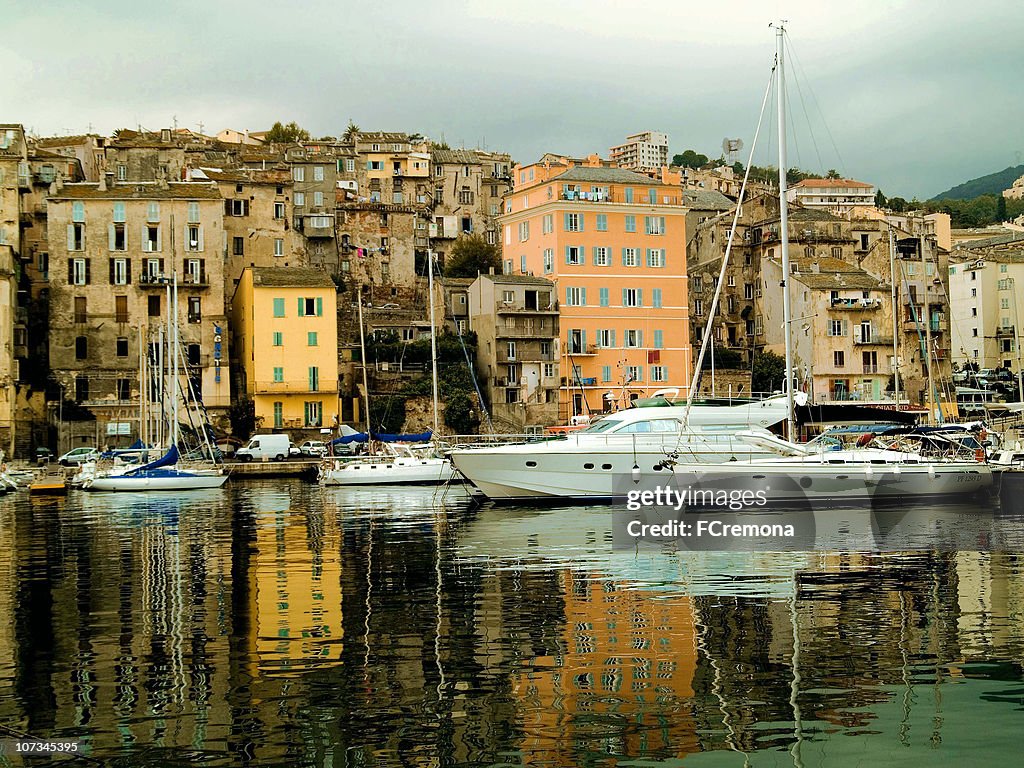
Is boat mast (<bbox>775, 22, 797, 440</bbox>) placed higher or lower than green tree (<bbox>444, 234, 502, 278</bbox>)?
lower

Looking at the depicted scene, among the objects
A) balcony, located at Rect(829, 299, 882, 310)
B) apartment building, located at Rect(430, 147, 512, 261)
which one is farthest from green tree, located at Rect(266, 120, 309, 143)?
balcony, located at Rect(829, 299, 882, 310)

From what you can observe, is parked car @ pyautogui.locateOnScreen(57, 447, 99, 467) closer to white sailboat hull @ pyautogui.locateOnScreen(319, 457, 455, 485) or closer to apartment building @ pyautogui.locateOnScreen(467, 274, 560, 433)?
white sailboat hull @ pyautogui.locateOnScreen(319, 457, 455, 485)

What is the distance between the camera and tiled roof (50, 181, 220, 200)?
264 ft

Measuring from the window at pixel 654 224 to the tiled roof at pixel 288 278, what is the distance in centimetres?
2266

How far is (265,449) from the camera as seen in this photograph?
7188 cm

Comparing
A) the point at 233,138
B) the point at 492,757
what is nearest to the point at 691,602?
the point at 492,757

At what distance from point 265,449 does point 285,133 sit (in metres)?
78.3

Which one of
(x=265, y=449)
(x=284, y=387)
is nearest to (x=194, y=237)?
(x=284, y=387)

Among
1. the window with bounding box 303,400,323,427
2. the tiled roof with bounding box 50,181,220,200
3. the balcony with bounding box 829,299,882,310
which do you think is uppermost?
the tiled roof with bounding box 50,181,220,200

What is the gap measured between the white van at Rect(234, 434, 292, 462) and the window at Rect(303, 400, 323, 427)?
5.04 metres

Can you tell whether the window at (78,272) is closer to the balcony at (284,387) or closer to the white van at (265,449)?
the balcony at (284,387)

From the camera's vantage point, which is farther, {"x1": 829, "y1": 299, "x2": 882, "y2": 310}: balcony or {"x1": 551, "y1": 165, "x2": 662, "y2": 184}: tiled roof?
{"x1": 829, "y1": 299, "x2": 882, "y2": 310}: balcony

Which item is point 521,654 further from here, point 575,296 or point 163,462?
point 575,296

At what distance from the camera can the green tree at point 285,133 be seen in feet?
461
